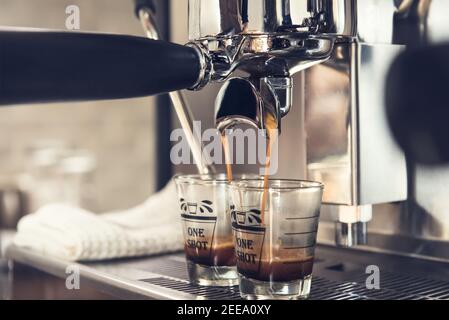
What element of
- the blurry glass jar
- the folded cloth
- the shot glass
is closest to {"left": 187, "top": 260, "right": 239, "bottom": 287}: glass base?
the shot glass

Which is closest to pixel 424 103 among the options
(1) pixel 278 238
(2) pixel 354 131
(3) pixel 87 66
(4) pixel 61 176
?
(2) pixel 354 131

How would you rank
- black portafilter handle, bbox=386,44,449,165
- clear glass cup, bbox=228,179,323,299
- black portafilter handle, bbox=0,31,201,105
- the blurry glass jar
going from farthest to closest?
the blurry glass jar → black portafilter handle, bbox=386,44,449,165 → clear glass cup, bbox=228,179,323,299 → black portafilter handle, bbox=0,31,201,105

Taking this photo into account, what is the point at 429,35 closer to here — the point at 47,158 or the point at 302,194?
the point at 302,194

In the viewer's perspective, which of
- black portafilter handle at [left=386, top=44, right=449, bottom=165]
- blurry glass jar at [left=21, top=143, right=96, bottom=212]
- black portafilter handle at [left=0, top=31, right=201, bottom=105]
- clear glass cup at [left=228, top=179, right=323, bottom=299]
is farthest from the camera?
blurry glass jar at [left=21, top=143, right=96, bottom=212]

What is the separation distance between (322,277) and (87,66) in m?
0.28

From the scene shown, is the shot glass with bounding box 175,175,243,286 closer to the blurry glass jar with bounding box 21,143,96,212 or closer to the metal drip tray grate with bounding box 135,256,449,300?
the metal drip tray grate with bounding box 135,256,449,300

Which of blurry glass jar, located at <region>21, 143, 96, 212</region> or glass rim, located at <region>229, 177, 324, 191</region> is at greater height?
glass rim, located at <region>229, 177, 324, 191</region>

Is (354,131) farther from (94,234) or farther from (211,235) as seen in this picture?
(94,234)

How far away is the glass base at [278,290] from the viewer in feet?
1.56

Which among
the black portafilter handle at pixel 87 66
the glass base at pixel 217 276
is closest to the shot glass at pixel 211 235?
the glass base at pixel 217 276

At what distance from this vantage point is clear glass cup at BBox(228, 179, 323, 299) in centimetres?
47

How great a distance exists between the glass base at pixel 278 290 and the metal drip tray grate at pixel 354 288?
0.02 m

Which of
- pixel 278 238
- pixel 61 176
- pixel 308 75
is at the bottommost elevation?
pixel 61 176

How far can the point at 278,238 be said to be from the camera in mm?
472
